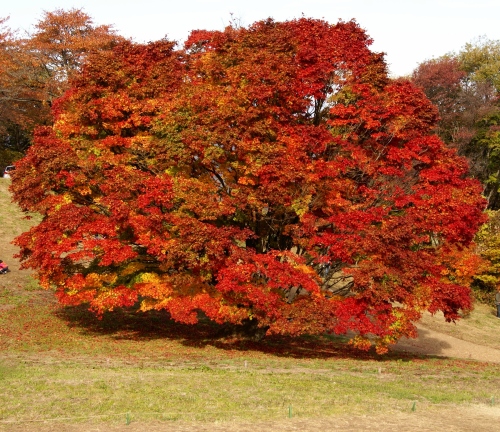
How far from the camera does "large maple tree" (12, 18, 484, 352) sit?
74.4 feet

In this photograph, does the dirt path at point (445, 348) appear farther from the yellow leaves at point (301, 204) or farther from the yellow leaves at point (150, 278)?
the yellow leaves at point (150, 278)

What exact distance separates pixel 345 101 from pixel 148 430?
16524 millimetres

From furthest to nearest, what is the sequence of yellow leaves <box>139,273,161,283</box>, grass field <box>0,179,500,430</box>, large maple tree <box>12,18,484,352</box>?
1. yellow leaves <box>139,273,161,283</box>
2. large maple tree <box>12,18,484,352</box>
3. grass field <box>0,179,500,430</box>

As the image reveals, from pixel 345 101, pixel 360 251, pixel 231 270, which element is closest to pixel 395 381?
pixel 360 251

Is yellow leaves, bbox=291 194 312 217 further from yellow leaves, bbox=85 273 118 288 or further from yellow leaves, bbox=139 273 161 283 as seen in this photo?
yellow leaves, bbox=85 273 118 288

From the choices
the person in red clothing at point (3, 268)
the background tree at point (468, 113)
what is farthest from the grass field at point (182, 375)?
the background tree at point (468, 113)

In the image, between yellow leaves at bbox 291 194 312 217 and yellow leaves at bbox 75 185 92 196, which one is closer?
yellow leaves at bbox 291 194 312 217

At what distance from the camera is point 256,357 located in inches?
953

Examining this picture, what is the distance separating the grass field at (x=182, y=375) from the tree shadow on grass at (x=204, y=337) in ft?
0.20

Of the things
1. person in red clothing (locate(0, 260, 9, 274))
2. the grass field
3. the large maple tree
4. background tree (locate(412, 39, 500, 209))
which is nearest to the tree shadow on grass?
the grass field

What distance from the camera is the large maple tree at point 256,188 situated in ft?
74.4

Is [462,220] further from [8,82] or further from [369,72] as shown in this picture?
[8,82]

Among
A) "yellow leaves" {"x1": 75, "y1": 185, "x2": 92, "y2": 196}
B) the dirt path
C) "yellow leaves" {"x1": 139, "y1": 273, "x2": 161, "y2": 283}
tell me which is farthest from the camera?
the dirt path

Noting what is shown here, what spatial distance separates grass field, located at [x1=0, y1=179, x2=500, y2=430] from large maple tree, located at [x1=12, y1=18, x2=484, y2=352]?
1.91m
